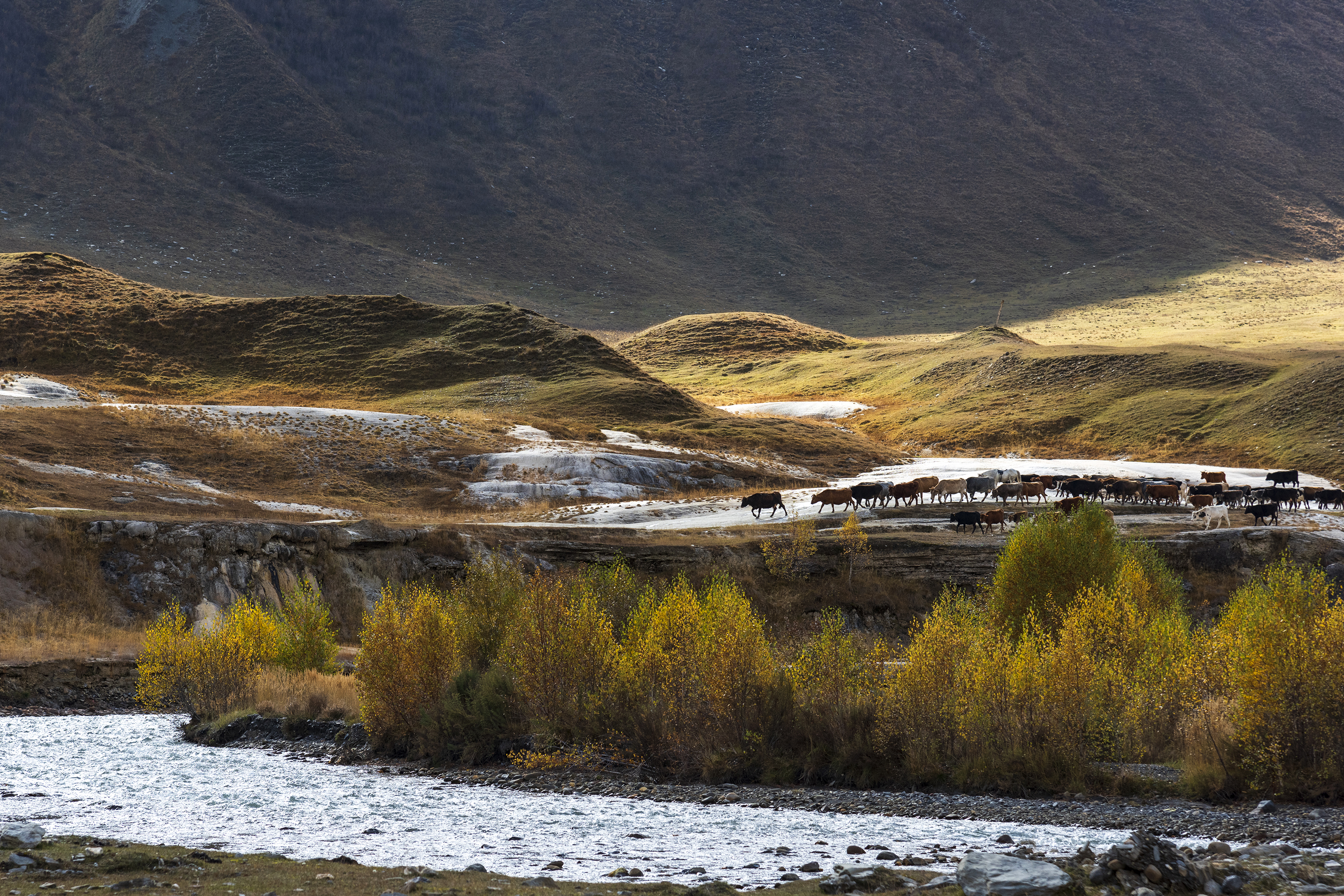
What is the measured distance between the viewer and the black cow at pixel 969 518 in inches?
1660

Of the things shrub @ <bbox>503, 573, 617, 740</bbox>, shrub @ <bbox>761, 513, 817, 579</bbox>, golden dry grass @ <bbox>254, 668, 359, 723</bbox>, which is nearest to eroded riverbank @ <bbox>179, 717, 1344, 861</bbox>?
shrub @ <bbox>503, 573, 617, 740</bbox>

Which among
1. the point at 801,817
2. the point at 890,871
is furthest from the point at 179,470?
the point at 890,871

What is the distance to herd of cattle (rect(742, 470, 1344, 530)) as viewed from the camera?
147 ft

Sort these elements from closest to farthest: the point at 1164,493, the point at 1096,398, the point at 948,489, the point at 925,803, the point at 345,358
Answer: the point at 925,803 → the point at 1164,493 → the point at 948,489 → the point at 1096,398 → the point at 345,358

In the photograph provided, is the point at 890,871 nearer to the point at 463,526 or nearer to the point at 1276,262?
the point at 463,526

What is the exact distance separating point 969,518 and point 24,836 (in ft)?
113

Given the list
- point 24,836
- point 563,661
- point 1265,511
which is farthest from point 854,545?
point 24,836

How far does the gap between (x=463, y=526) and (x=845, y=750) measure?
23.8 meters

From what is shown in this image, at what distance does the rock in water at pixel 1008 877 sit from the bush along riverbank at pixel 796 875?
11 mm

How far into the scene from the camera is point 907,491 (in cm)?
4928

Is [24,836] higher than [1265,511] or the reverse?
the reverse

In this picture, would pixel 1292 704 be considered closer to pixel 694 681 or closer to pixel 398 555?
pixel 694 681

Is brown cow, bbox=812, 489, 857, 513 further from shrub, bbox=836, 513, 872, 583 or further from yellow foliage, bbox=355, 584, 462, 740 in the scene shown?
yellow foliage, bbox=355, 584, 462, 740

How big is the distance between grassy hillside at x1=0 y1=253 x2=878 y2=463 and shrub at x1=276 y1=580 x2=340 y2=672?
37.7 meters
